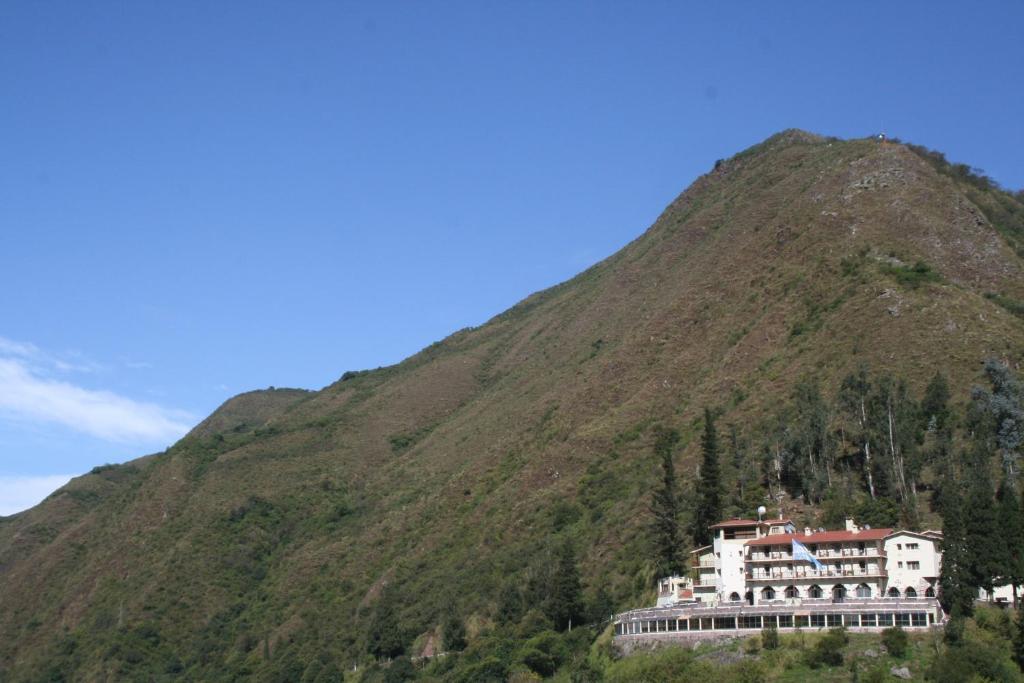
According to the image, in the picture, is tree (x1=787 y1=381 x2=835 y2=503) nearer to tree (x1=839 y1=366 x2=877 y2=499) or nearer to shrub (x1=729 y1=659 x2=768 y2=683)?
tree (x1=839 y1=366 x2=877 y2=499)

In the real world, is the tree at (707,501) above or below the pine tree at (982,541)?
above

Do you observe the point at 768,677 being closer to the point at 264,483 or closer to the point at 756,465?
the point at 756,465

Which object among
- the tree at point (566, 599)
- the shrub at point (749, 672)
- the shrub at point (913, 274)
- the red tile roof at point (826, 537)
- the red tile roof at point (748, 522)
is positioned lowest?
the shrub at point (749, 672)

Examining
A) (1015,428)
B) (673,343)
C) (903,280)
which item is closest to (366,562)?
(673,343)

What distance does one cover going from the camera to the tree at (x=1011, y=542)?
196 feet

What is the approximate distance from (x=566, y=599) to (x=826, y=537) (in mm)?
19468

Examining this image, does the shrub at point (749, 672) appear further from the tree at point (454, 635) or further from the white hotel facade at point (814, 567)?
the tree at point (454, 635)

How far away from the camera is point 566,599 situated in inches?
3108

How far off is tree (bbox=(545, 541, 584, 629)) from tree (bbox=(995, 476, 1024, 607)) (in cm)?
2724

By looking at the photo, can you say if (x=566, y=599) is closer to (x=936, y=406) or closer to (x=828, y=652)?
(x=828, y=652)

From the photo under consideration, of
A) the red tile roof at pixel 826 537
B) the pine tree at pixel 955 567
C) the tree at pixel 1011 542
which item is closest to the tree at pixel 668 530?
the red tile roof at pixel 826 537

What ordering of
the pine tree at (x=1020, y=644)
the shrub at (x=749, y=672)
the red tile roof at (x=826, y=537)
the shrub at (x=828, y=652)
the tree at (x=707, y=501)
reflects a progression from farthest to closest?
the tree at (x=707, y=501)
the red tile roof at (x=826, y=537)
the shrub at (x=749, y=672)
the shrub at (x=828, y=652)
the pine tree at (x=1020, y=644)

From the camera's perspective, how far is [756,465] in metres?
82.6

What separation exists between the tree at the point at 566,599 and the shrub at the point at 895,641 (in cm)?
2477
